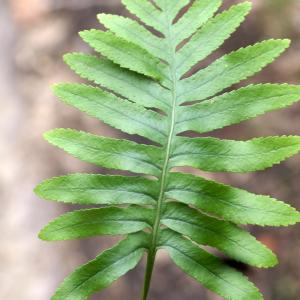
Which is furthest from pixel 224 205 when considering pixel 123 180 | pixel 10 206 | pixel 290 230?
pixel 10 206

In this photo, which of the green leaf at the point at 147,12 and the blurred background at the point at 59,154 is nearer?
the green leaf at the point at 147,12

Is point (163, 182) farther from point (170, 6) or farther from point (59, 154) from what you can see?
point (59, 154)

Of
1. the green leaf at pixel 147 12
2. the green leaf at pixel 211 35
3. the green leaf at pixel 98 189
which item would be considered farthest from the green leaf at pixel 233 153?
the green leaf at pixel 147 12

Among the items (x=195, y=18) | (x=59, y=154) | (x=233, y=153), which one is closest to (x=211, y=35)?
(x=195, y=18)

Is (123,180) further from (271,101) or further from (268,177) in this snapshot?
(268,177)

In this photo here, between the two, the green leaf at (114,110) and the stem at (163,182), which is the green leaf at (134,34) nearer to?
the stem at (163,182)

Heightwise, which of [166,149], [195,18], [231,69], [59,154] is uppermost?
[195,18]
